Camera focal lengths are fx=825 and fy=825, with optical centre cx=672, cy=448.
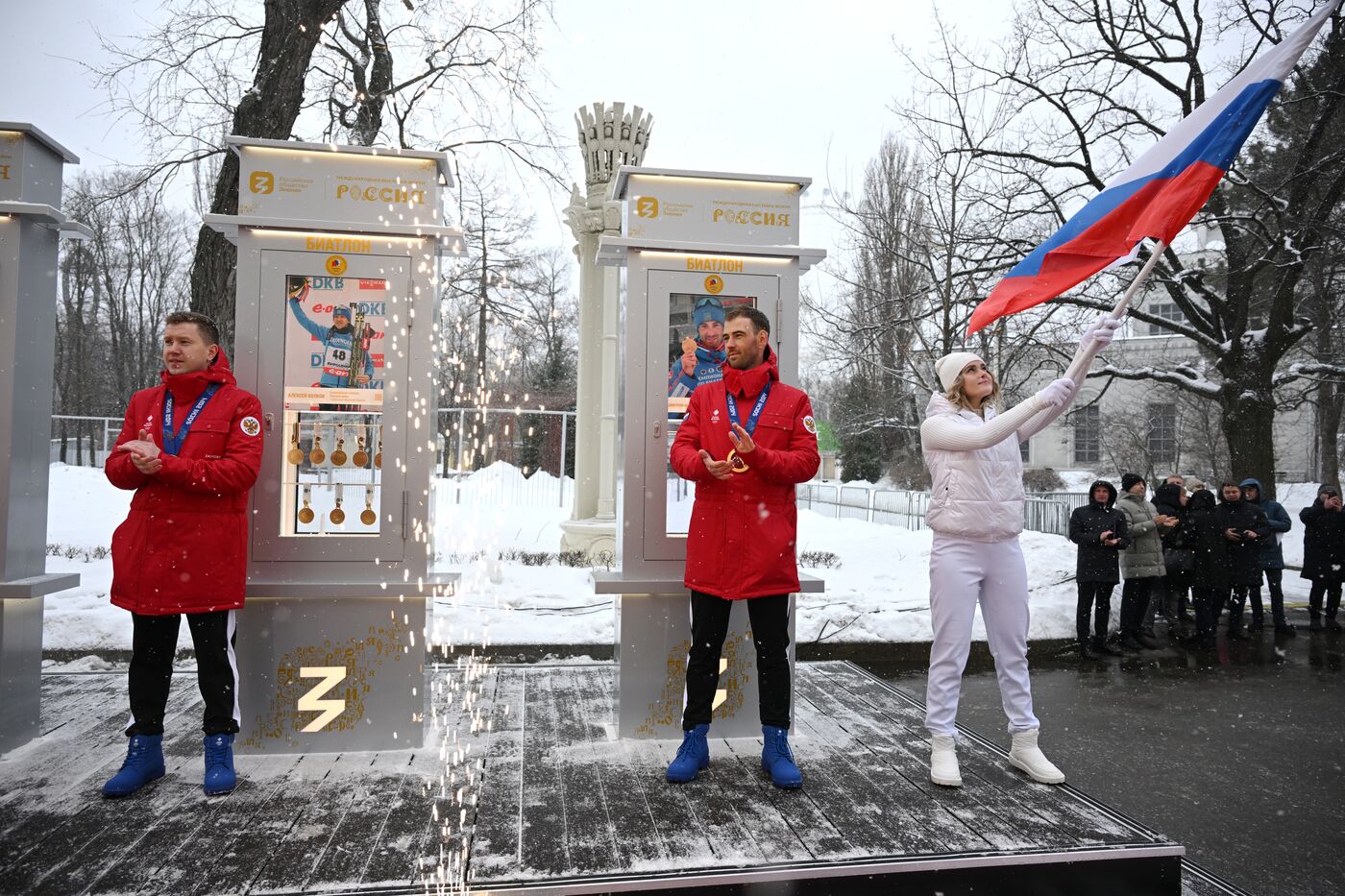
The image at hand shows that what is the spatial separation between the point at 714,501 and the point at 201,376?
2497 mm

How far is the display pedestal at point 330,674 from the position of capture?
4.24 meters

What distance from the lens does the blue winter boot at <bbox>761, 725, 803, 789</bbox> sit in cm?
386

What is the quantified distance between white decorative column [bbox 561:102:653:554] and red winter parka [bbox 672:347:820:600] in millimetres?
6701

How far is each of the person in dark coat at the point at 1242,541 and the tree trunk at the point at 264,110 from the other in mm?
10732

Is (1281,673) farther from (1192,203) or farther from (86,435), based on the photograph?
(86,435)

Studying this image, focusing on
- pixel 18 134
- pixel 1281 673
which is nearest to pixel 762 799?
pixel 18 134

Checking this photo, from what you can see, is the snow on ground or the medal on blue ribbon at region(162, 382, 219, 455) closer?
the medal on blue ribbon at region(162, 382, 219, 455)

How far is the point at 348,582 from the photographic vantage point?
4.27 meters

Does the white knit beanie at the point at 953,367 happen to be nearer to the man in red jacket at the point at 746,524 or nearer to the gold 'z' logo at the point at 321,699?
the man in red jacket at the point at 746,524

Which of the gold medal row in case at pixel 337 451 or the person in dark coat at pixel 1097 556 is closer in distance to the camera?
the gold medal row in case at pixel 337 451

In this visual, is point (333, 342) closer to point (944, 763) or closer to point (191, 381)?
point (191, 381)

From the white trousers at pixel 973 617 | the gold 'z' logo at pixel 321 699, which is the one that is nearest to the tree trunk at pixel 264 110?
the gold 'z' logo at pixel 321 699

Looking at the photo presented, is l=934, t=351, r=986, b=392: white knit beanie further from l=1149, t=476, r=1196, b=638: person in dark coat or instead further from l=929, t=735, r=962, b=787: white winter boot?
l=1149, t=476, r=1196, b=638: person in dark coat

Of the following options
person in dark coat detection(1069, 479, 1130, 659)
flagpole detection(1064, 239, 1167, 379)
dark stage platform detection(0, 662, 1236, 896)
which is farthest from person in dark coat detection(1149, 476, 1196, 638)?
flagpole detection(1064, 239, 1167, 379)
